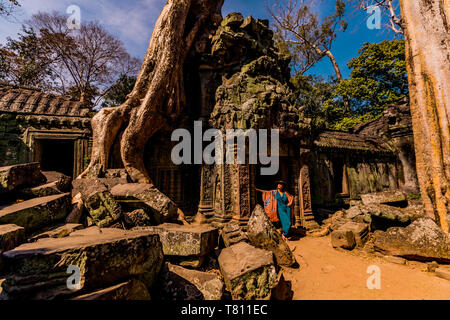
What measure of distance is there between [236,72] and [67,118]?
21.6 ft

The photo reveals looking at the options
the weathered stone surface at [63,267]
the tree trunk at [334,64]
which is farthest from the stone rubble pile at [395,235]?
the tree trunk at [334,64]

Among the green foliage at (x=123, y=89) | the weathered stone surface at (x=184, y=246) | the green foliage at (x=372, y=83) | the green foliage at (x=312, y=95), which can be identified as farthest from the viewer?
the green foliage at (x=312, y=95)

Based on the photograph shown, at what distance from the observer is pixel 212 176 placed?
7059 mm

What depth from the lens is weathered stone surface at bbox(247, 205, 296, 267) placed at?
416 centimetres

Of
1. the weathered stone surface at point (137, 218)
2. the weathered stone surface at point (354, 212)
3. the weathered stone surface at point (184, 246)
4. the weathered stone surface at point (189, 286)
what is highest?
the weathered stone surface at point (137, 218)

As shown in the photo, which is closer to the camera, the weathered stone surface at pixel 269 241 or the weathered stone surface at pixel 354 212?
the weathered stone surface at pixel 269 241

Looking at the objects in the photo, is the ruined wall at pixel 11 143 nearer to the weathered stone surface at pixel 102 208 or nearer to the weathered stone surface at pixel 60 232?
the weathered stone surface at pixel 102 208

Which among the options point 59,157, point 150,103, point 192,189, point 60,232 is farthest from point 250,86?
point 59,157

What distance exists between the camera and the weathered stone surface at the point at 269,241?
4164mm

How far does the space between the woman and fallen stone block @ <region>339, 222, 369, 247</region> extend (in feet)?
4.78

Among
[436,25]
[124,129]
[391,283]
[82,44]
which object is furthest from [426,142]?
[82,44]

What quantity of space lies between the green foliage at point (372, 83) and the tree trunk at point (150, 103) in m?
12.3

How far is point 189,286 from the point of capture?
8.26 ft

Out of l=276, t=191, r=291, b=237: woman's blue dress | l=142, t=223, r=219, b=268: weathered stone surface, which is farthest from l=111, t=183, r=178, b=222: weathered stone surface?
l=276, t=191, r=291, b=237: woman's blue dress
